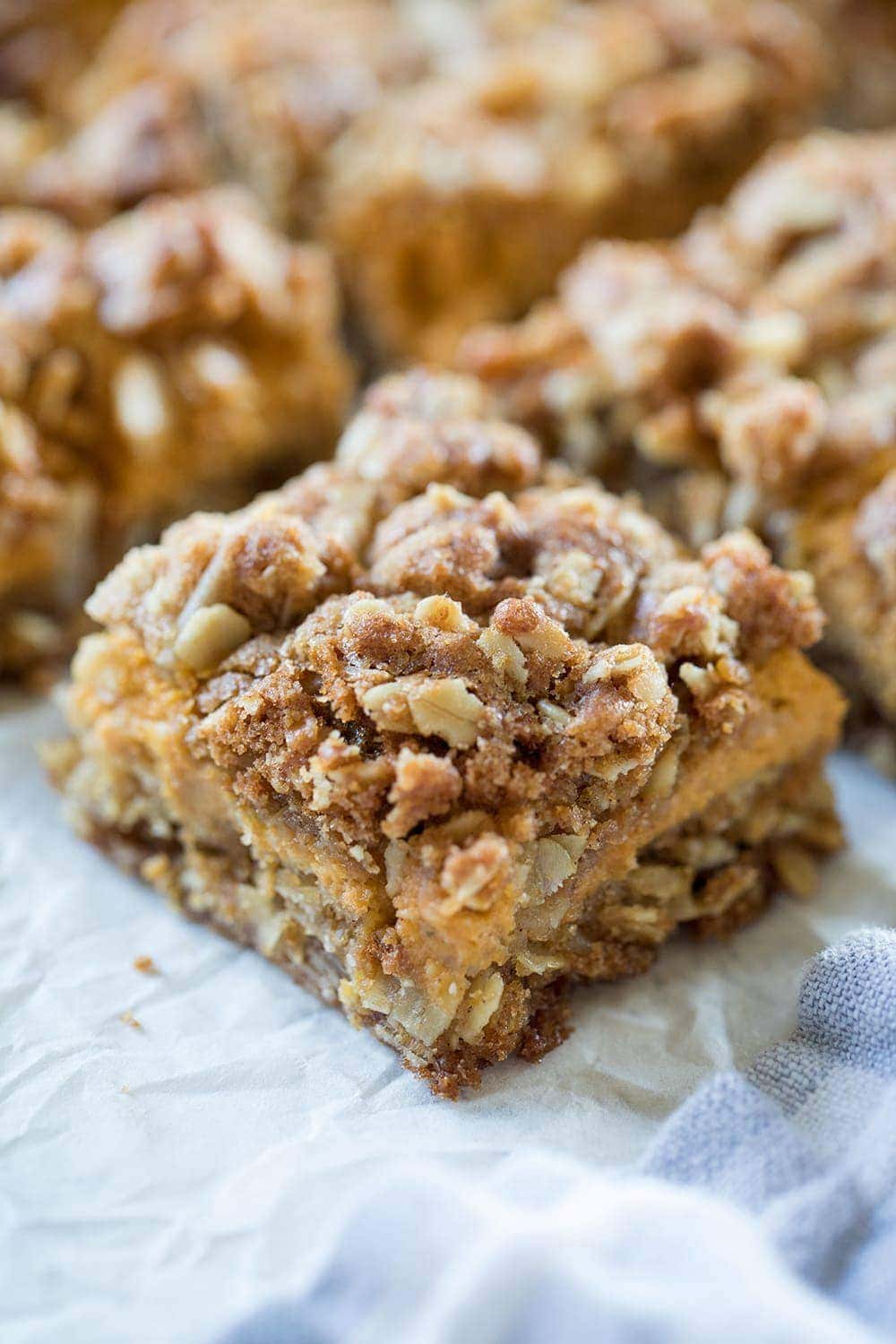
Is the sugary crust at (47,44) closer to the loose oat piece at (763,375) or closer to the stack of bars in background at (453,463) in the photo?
the stack of bars in background at (453,463)

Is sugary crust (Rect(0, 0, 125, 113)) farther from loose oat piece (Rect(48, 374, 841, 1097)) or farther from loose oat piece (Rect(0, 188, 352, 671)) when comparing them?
loose oat piece (Rect(48, 374, 841, 1097))

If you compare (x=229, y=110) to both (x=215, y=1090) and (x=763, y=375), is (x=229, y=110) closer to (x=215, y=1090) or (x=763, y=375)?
(x=763, y=375)

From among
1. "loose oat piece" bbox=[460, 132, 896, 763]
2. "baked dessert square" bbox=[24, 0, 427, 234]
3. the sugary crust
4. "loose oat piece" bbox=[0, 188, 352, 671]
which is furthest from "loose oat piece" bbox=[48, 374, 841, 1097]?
the sugary crust

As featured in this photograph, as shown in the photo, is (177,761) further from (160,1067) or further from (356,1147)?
(356,1147)

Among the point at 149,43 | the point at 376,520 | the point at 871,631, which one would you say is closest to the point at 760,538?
the point at 871,631

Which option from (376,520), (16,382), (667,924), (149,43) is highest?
(149,43)

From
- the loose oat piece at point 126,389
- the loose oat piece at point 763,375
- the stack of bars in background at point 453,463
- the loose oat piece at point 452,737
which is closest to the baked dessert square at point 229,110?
the stack of bars in background at point 453,463
